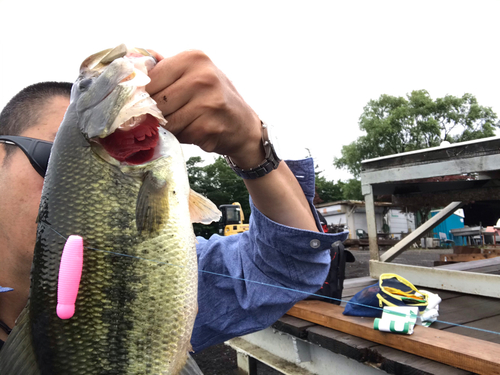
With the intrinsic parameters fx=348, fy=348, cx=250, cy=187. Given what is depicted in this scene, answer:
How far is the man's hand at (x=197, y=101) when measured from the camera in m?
1.31

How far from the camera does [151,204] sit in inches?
49.4

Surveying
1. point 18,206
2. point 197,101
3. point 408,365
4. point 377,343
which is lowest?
point 377,343

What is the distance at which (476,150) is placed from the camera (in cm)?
429

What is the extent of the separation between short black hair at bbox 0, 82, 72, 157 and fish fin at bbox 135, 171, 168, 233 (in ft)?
3.05

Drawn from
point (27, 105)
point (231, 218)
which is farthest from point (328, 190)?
point (27, 105)

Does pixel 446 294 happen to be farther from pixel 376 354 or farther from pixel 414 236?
pixel 376 354

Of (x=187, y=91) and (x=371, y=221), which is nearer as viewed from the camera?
(x=187, y=91)

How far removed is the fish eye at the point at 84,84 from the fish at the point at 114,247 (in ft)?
0.09

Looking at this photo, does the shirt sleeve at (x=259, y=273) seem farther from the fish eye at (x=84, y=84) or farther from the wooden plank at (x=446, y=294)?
the wooden plank at (x=446, y=294)

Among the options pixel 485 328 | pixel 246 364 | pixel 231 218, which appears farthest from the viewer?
pixel 231 218

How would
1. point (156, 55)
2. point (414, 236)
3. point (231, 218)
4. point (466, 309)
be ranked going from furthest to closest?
point (231, 218) → point (414, 236) → point (466, 309) → point (156, 55)

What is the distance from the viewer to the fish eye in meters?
1.35

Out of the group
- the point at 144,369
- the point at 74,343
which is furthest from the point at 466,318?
the point at 74,343

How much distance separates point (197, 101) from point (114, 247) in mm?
609
